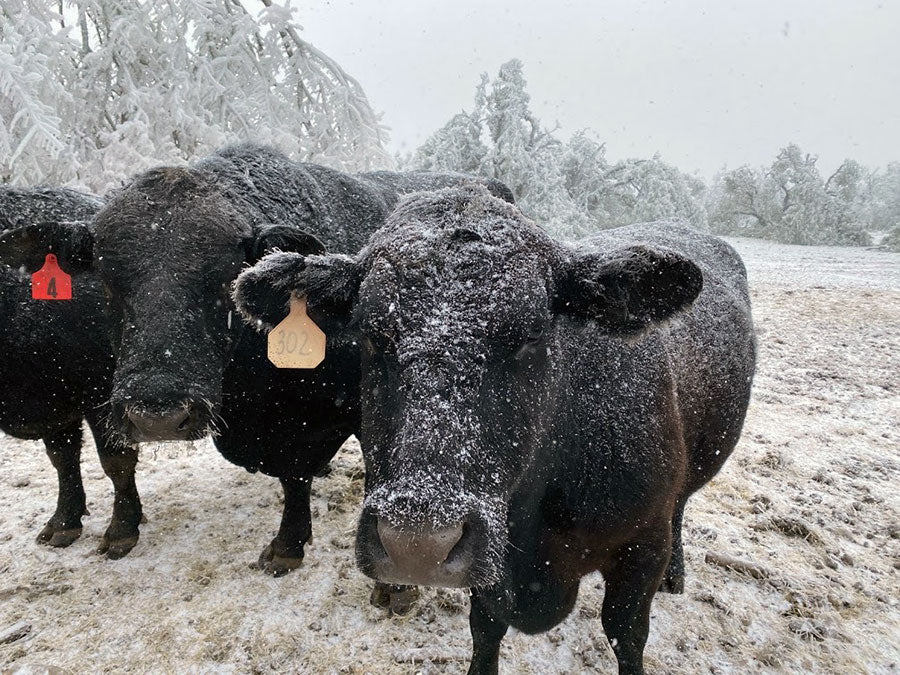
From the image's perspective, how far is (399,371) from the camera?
67.1 inches

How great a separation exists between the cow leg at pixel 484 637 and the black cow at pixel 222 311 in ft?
4.53

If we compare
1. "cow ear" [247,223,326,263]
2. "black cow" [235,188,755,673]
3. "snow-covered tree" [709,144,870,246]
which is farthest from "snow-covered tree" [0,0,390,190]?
"snow-covered tree" [709,144,870,246]

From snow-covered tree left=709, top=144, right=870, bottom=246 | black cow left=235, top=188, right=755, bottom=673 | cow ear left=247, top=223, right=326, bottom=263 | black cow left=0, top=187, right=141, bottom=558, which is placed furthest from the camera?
snow-covered tree left=709, top=144, right=870, bottom=246

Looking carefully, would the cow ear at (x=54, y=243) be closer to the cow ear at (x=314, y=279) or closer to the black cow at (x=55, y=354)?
the black cow at (x=55, y=354)

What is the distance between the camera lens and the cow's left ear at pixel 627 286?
180 centimetres

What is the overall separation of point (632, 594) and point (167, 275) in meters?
2.57

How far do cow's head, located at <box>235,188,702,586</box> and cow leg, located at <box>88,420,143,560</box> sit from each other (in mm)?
2342

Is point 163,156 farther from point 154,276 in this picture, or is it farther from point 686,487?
point 686,487

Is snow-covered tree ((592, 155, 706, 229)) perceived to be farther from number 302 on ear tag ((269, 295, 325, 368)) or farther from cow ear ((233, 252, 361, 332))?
cow ear ((233, 252, 361, 332))

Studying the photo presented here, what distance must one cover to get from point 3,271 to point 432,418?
3.33 meters

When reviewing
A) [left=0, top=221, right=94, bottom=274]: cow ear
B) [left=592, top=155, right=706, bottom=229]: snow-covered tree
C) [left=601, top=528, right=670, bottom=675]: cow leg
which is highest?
[left=592, top=155, right=706, bottom=229]: snow-covered tree

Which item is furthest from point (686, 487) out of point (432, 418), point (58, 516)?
point (58, 516)

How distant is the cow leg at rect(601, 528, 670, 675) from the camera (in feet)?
7.41

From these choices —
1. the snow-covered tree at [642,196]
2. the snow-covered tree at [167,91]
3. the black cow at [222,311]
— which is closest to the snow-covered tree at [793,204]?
the snow-covered tree at [642,196]
